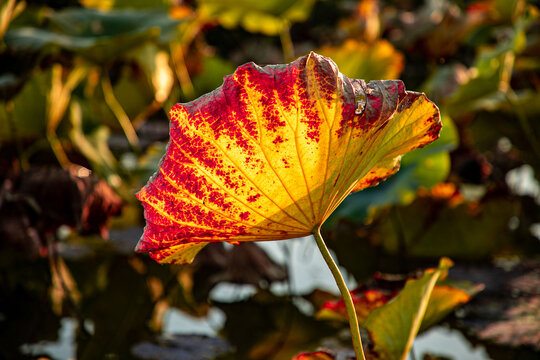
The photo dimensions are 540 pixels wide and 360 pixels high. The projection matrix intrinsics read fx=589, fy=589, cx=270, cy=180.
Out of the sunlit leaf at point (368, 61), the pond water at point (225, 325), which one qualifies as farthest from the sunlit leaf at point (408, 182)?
the sunlit leaf at point (368, 61)

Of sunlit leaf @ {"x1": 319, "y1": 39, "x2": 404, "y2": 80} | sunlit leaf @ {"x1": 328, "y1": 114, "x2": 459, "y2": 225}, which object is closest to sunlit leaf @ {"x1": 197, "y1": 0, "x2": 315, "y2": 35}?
sunlit leaf @ {"x1": 319, "y1": 39, "x2": 404, "y2": 80}

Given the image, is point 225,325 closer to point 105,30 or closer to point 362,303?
point 362,303

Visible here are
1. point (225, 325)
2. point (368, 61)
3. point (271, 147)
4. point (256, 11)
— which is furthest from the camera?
point (256, 11)

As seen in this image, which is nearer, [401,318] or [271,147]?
[271,147]

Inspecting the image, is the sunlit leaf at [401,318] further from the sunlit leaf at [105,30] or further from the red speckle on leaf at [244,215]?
the sunlit leaf at [105,30]

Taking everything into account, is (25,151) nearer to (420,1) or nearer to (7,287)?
(7,287)

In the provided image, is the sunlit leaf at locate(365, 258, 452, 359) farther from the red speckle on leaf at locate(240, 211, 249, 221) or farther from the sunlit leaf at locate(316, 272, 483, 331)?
the red speckle on leaf at locate(240, 211, 249, 221)

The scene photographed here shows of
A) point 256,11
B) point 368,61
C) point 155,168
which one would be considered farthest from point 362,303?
point 256,11
